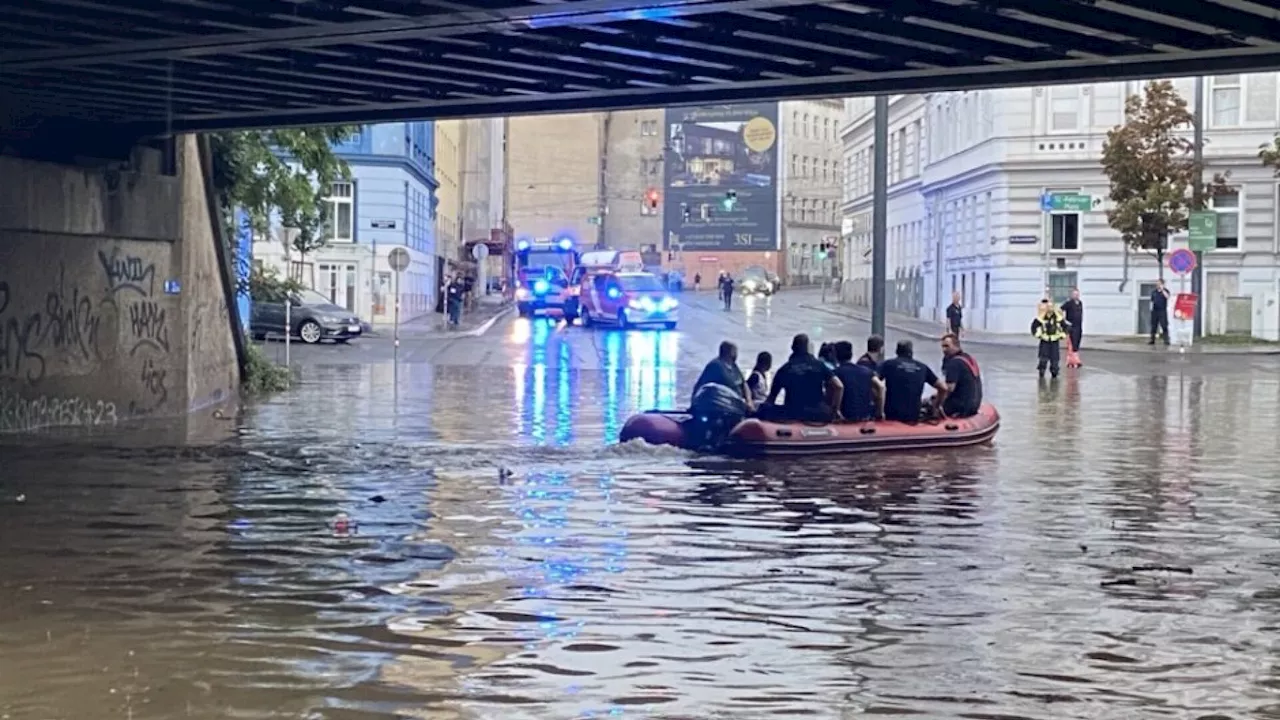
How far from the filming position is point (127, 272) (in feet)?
75.1

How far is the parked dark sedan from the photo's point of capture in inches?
1718

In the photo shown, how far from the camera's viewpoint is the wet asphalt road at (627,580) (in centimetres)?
827

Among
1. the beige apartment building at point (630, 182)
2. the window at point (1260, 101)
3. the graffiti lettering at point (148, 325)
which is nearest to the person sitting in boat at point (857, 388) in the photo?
the graffiti lettering at point (148, 325)

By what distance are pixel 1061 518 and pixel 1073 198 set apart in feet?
128

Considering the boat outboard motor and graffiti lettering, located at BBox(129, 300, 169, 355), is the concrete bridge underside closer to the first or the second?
graffiti lettering, located at BBox(129, 300, 169, 355)

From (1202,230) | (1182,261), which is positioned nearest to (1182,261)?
(1182,261)

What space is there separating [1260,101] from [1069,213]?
267 inches

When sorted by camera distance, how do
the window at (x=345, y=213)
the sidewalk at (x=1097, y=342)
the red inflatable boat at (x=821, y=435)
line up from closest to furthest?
the red inflatable boat at (x=821, y=435)
the sidewalk at (x=1097, y=342)
the window at (x=345, y=213)

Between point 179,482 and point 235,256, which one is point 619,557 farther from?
point 235,256

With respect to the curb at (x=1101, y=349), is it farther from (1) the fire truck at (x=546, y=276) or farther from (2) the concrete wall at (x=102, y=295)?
(2) the concrete wall at (x=102, y=295)

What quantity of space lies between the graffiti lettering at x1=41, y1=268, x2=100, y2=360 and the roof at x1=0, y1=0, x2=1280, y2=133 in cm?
243

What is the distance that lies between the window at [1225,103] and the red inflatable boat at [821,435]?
36.8m

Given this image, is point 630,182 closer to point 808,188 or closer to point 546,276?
point 808,188

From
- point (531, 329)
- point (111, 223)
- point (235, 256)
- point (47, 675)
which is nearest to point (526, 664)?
point (47, 675)
